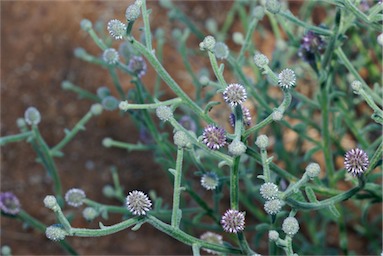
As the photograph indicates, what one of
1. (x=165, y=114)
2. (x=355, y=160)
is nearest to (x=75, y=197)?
(x=165, y=114)

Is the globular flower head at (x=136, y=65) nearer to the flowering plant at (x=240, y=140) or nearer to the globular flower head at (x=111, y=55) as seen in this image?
the flowering plant at (x=240, y=140)

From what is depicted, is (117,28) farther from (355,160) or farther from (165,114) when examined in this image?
(355,160)

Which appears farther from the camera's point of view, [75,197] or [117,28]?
[75,197]

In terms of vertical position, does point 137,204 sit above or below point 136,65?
below

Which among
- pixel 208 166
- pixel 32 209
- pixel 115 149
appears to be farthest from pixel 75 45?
pixel 208 166

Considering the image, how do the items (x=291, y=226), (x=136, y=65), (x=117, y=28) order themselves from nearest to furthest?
1. (x=291, y=226)
2. (x=117, y=28)
3. (x=136, y=65)

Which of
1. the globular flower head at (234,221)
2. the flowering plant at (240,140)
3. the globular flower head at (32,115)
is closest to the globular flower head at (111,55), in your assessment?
the flowering plant at (240,140)

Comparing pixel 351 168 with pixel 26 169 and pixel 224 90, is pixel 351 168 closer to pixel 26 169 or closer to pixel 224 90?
pixel 224 90

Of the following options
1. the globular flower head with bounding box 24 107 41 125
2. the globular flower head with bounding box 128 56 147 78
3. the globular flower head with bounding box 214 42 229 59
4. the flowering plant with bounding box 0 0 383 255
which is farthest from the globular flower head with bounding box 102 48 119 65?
the globular flower head with bounding box 24 107 41 125
